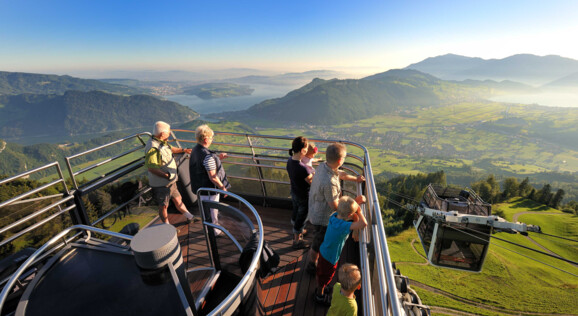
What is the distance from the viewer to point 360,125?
18125cm

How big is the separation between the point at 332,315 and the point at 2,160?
14099 centimetres

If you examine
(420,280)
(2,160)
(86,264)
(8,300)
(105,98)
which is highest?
(86,264)

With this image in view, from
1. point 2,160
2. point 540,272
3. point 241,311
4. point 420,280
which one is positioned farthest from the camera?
point 2,160

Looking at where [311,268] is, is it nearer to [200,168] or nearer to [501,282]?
[200,168]

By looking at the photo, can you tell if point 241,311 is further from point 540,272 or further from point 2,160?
point 2,160

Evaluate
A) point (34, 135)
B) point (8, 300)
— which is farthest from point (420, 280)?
point (34, 135)

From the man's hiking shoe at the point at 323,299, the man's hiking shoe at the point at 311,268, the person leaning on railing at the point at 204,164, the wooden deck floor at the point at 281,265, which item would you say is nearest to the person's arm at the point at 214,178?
the person leaning on railing at the point at 204,164

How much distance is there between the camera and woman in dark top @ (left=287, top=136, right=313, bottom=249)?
10.4 feet

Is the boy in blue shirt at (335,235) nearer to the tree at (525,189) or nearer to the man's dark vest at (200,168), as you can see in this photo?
the man's dark vest at (200,168)

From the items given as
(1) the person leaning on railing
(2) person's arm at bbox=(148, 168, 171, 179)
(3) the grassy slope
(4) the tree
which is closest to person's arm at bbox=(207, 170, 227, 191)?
(1) the person leaning on railing

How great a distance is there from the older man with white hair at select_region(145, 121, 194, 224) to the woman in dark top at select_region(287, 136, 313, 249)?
2081mm

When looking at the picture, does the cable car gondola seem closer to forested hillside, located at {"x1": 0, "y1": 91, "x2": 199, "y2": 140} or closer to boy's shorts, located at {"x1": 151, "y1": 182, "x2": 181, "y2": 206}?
boy's shorts, located at {"x1": 151, "y1": 182, "x2": 181, "y2": 206}

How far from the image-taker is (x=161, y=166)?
3.95 metres

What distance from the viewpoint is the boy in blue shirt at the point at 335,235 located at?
2418 millimetres
